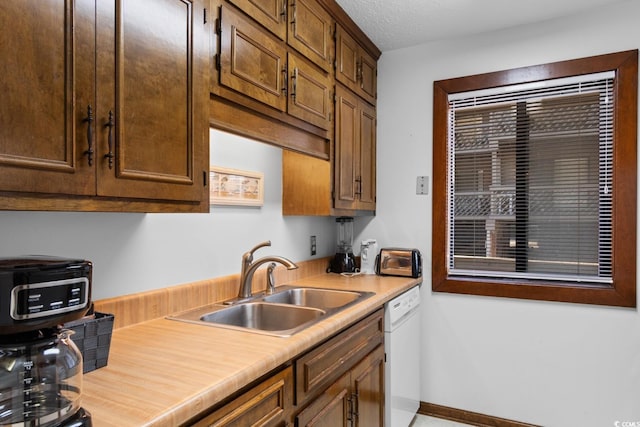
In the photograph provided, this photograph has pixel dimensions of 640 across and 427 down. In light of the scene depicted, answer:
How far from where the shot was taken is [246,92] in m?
1.54

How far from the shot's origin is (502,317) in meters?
2.51

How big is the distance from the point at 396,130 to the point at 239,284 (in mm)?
1606

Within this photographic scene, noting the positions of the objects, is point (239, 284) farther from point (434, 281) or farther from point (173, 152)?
point (434, 281)

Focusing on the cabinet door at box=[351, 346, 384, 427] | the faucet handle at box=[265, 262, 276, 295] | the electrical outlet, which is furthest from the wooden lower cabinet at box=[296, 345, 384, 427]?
the electrical outlet

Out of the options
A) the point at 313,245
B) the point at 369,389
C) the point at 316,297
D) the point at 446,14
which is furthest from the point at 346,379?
the point at 446,14

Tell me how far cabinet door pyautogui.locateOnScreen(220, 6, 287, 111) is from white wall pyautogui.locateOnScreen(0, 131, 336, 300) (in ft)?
1.19

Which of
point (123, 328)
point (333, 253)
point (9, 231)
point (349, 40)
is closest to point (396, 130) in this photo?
point (349, 40)

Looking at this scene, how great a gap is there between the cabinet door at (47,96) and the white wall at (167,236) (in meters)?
0.39

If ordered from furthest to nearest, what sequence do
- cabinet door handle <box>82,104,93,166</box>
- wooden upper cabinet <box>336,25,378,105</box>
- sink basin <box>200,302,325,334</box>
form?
wooden upper cabinet <box>336,25,378,105</box> < sink basin <box>200,302,325,334</box> < cabinet door handle <box>82,104,93,166</box>

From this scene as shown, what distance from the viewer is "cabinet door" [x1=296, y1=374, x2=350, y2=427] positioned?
138 centimetres

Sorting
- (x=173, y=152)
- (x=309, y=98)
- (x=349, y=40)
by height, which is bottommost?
(x=173, y=152)

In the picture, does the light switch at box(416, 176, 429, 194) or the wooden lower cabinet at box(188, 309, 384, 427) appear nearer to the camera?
the wooden lower cabinet at box(188, 309, 384, 427)

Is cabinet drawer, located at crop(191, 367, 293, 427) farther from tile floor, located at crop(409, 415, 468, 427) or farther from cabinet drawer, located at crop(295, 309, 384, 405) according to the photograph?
tile floor, located at crop(409, 415, 468, 427)

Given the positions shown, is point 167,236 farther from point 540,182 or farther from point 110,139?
point 540,182
